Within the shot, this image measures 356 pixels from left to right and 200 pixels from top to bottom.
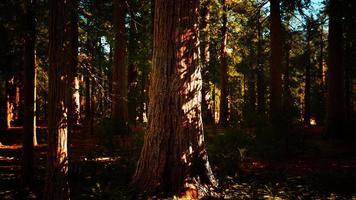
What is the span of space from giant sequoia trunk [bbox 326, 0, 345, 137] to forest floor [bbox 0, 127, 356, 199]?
149 centimetres

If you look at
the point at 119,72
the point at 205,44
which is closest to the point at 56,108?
the point at 119,72

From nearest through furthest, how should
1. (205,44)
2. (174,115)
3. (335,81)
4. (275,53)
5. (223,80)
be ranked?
1. (174,115)
2. (335,81)
3. (275,53)
4. (223,80)
5. (205,44)

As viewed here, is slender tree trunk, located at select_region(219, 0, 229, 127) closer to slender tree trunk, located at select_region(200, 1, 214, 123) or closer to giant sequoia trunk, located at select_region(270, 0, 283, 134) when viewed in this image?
slender tree trunk, located at select_region(200, 1, 214, 123)

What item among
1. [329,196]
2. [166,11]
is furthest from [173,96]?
[329,196]

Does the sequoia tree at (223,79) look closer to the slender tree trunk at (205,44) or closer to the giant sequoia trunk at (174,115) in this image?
the slender tree trunk at (205,44)

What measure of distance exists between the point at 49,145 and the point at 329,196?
225 inches

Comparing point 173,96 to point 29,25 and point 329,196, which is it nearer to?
point 329,196

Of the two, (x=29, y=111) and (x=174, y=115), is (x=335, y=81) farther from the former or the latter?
(x=29, y=111)

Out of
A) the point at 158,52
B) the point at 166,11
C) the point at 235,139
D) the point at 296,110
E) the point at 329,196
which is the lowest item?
Answer: the point at 329,196

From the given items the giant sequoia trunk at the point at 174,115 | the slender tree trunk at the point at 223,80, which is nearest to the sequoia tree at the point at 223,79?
the slender tree trunk at the point at 223,80

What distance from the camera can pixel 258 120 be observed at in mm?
12047

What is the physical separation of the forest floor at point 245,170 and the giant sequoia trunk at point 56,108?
2.64 feet

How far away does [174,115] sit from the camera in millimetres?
6902

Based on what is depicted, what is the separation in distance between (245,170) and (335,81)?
7.81 m
